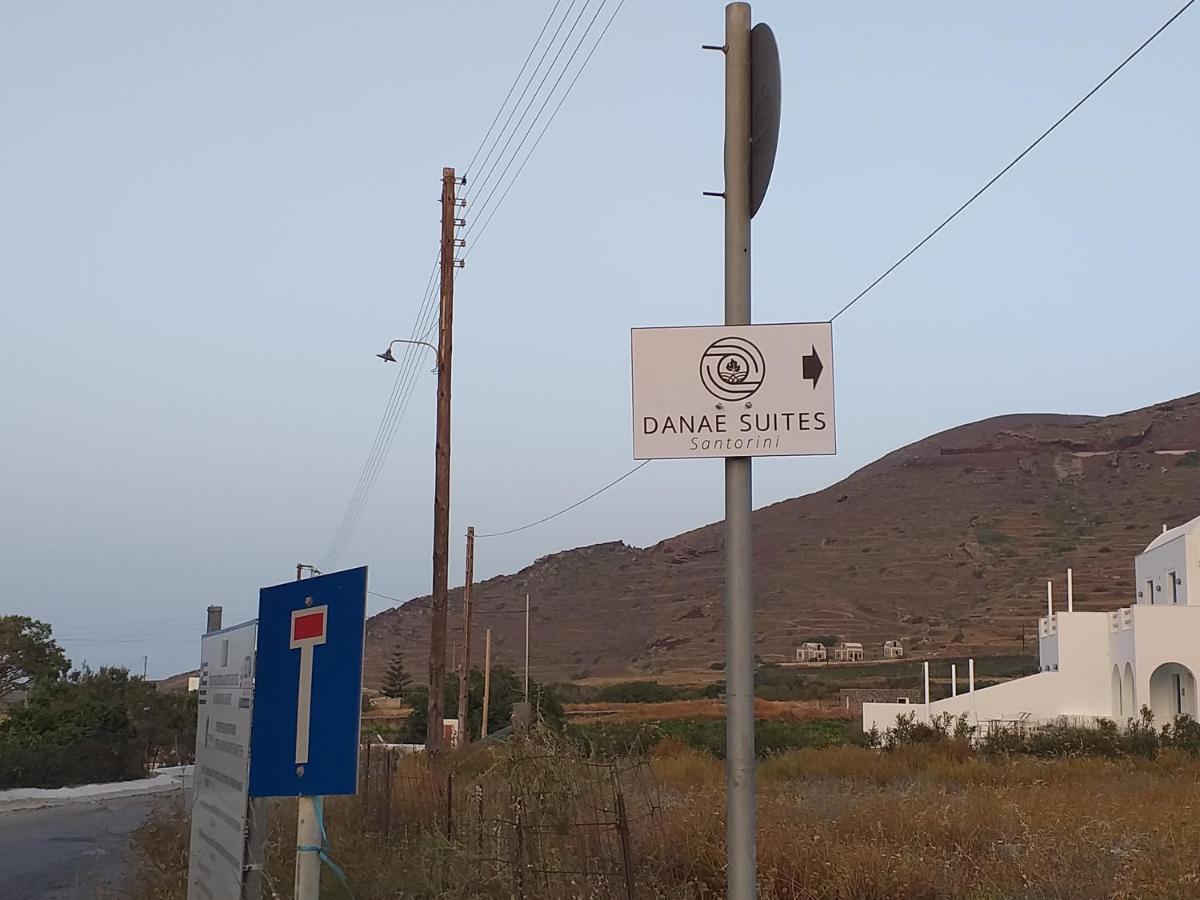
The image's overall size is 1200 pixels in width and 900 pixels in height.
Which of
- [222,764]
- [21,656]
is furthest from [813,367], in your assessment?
[21,656]

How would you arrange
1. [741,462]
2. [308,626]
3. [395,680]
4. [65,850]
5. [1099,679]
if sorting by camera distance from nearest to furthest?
[741,462], [308,626], [65,850], [1099,679], [395,680]

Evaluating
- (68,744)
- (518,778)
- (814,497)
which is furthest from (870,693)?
(814,497)

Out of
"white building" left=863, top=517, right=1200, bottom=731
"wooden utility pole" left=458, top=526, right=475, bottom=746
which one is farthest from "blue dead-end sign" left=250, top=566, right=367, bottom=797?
"white building" left=863, top=517, right=1200, bottom=731

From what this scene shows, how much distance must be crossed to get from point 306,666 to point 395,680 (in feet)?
302

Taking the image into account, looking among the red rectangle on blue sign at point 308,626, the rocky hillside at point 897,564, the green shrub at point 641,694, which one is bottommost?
the green shrub at point 641,694

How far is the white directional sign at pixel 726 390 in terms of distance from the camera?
4344 millimetres

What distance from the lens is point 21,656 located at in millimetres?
53125

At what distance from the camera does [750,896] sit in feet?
14.2

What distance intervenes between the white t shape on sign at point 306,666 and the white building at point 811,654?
294 ft

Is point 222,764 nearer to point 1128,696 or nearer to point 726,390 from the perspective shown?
point 726,390

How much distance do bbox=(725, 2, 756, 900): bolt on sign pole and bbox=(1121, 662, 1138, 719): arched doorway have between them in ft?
119

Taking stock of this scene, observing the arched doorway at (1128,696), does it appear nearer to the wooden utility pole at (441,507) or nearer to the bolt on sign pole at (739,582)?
the wooden utility pole at (441,507)

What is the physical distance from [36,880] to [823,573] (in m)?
103

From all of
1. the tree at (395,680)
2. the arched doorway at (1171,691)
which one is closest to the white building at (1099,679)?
the arched doorway at (1171,691)
